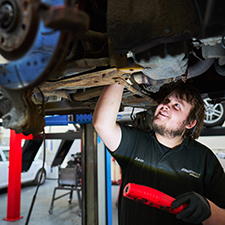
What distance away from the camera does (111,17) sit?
60 centimetres

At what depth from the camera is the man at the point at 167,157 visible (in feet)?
3.16

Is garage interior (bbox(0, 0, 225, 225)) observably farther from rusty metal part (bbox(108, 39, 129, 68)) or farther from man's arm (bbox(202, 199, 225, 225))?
man's arm (bbox(202, 199, 225, 225))

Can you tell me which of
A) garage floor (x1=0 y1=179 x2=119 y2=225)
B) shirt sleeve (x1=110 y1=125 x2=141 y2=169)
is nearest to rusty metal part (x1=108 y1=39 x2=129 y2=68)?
shirt sleeve (x1=110 y1=125 x2=141 y2=169)


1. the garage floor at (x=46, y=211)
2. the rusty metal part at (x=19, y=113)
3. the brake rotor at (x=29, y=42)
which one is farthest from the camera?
the garage floor at (x=46, y=211)

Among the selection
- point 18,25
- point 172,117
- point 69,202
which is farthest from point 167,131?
point 69,202

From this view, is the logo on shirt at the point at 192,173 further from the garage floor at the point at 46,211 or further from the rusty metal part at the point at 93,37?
the garage floor at the point at 46,211

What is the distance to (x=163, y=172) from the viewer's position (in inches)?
40.8

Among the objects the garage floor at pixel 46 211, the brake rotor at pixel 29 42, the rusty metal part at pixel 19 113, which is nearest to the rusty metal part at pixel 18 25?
the brake rotor at pixel 29 42

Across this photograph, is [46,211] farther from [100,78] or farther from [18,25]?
[18,25]

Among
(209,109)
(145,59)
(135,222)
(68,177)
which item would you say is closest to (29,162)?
(68,177)

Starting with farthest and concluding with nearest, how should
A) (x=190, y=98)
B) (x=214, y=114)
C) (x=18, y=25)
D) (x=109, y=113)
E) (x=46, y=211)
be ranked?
(x=46, y=211) < (x=214, y=114) < (x=190, y=98) < (x=109, y=113) < (x=18, y=25)

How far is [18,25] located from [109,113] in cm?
61

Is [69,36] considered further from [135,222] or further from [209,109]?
[209,109]

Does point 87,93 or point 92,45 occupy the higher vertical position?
point 92,45
